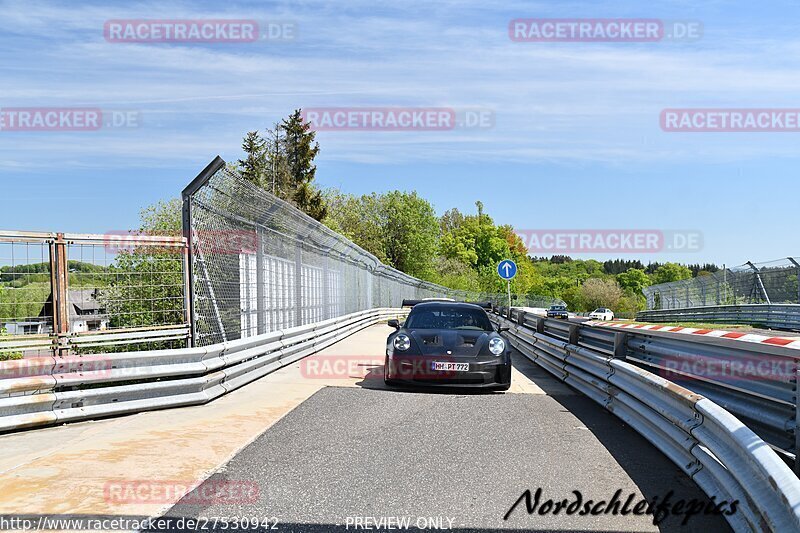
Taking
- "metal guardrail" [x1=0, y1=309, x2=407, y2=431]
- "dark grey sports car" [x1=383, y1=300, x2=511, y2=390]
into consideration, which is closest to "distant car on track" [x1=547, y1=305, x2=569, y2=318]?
"dark grey sports car" [x1=383, y1=300, x2=511, y2=390]

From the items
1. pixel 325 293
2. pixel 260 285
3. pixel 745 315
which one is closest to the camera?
pixel 260 285

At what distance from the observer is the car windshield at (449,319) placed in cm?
1118

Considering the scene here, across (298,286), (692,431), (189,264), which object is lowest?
(692,431)

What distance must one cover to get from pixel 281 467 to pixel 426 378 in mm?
4372

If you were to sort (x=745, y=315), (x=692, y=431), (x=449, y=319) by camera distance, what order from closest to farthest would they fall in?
(x=692, y=431) → (x=449, y=319) → (x=745, y=315)

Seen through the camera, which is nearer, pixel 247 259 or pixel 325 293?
pixel 247 259

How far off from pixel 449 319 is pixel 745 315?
744 inches

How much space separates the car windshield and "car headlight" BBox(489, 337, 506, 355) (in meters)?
0.79

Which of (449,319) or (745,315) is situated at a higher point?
(449,319)

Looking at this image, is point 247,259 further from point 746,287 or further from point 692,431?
point 746,287

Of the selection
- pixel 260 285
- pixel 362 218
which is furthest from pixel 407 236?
pixel 260 285

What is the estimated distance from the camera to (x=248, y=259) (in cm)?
1169

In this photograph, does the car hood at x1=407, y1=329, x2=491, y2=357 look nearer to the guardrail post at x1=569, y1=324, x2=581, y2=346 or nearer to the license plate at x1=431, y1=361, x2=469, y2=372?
the license plate at x1=431, y1=361, x2=469, y2=372

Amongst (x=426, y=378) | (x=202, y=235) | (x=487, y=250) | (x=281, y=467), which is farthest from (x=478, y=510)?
(x=487, y=250)
